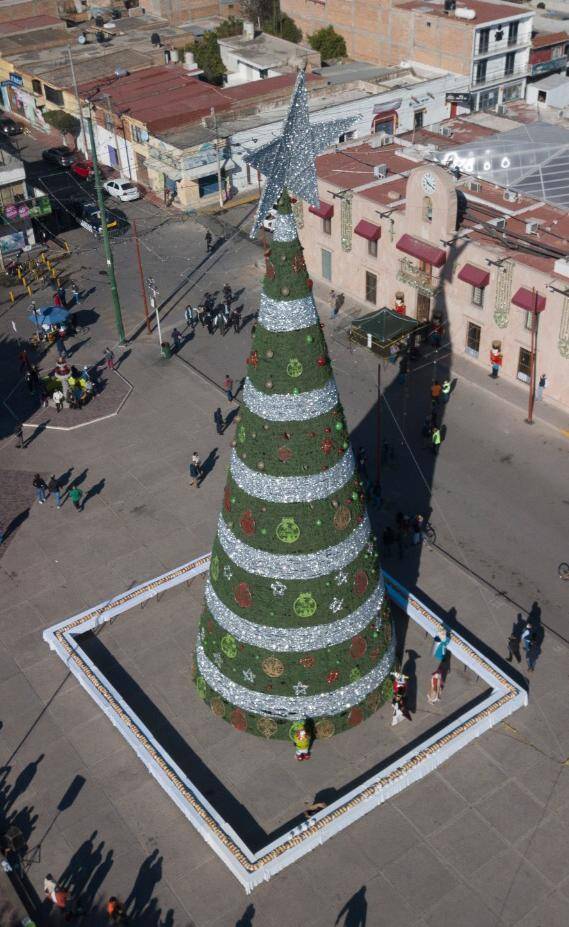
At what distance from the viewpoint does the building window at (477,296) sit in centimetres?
3994

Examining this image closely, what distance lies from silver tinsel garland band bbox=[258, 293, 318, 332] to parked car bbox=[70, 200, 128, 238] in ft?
122

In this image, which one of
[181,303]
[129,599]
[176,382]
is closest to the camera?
[129,599]

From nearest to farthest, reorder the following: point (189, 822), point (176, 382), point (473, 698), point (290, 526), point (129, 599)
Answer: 1. point (290, 526)
2. point (189, 822)
3. point (473, 698)
4. point (129, 599)
5. point (176, 382)

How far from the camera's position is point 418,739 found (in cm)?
2441

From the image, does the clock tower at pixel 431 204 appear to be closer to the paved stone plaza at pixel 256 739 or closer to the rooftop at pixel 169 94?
the paved stone plaza at pixel 256 739

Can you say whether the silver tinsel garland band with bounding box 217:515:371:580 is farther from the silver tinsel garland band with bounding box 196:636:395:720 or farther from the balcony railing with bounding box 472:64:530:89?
the balcony railing with bounding box 472:64:530:89

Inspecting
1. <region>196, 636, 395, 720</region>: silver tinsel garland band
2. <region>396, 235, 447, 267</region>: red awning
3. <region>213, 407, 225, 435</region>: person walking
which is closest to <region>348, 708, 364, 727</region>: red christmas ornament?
<region>196, 636, 395, 720</region>: silver tinsel garland band

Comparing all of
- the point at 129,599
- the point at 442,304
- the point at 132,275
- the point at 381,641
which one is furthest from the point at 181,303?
the point at 381,641

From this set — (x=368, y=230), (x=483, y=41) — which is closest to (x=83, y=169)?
(x=368, y=230)

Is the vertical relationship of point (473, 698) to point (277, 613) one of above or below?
below

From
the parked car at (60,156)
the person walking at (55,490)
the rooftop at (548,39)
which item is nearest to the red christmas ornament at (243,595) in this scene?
the person walking at (55,490)

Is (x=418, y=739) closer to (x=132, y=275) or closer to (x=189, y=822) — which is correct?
(x=189, y=822)

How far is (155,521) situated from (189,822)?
487 inches

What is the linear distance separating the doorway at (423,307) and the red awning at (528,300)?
5443mm
